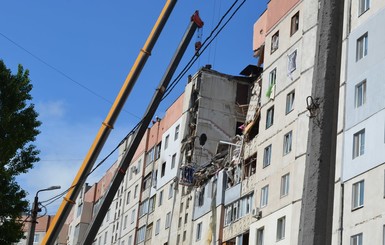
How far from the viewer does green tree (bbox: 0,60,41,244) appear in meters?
28.1

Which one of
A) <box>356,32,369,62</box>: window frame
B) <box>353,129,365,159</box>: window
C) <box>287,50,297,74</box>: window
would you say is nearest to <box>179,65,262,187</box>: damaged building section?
<box>287,50,297,74</box>: window

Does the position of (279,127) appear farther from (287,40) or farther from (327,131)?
(327,131)

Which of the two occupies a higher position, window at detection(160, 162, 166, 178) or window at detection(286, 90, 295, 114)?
window at detection(160, 162, 166, 178)

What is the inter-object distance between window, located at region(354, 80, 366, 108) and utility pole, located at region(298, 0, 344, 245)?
29.6 meters

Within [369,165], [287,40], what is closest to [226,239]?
[287,40]

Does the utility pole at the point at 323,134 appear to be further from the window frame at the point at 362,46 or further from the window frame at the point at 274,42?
the window frame at the point at 274,42

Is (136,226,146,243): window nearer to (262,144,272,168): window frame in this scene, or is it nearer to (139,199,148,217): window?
(139,199,148,217): window

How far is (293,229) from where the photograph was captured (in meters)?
44.2

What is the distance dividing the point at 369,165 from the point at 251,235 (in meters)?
13.1

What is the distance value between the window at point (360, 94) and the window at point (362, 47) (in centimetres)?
160

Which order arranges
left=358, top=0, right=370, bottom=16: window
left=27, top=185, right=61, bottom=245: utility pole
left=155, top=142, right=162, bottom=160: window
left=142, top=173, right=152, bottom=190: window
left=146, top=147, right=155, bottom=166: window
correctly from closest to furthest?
1. left=27, top=185, right=61, bottom=245: utility pole
2. left=358, top=0, right=370, bottom=16: window
3. left=155, top=142, right=162, bottom=160: window
4. left=142, top=173, right=152, bottom=190: window
5. left=146, top=147, right=155, bottom=166: window

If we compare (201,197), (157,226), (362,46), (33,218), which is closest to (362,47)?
(362,46)

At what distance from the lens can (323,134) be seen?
1171 cm

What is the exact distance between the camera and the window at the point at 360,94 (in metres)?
41.2
